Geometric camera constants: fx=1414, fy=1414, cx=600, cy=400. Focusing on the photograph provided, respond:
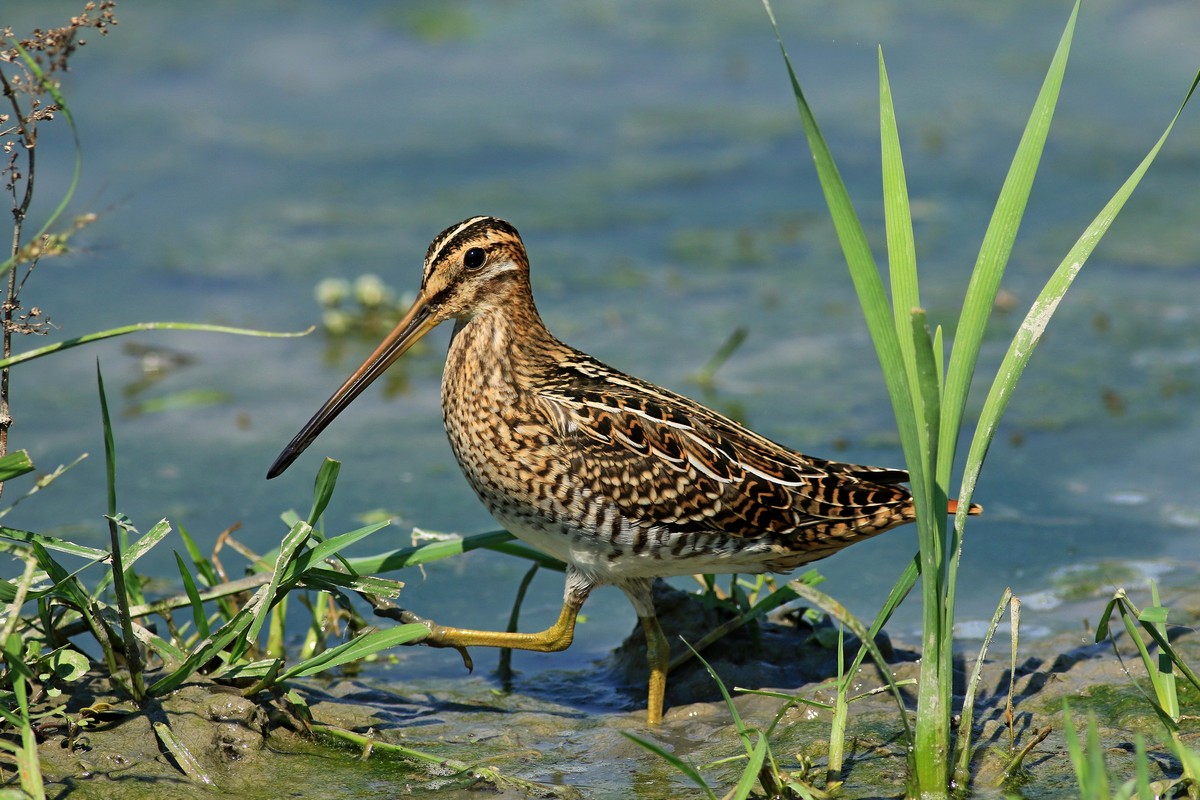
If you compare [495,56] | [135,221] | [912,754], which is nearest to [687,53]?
[495,56]

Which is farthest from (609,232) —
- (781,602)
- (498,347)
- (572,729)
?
(572,729)

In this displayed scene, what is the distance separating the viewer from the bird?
4.58m

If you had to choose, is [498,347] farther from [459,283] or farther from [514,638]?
[514,638]

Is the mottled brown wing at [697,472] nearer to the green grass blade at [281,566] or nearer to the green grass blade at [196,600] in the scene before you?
the green grass blade at [281,566]

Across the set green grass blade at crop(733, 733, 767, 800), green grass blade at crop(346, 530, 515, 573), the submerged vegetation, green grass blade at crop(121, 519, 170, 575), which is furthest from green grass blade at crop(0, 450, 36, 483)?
green grass blade at crop(733, 733, 767, 800)

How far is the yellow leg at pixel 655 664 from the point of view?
4715 mm

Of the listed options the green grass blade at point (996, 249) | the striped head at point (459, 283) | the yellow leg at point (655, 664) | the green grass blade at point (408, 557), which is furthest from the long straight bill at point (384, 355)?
the green grass blade at point (996, 249)

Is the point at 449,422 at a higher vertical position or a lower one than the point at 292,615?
higher

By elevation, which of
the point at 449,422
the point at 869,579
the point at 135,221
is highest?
the point at 135,221

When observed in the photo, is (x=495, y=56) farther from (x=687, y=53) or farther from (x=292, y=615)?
(x=292, y=615)

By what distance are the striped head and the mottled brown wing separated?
19.2 inches

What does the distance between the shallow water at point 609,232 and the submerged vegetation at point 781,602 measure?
1.24m

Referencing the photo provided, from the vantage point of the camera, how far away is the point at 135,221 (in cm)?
944

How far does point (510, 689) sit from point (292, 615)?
1085 mm
